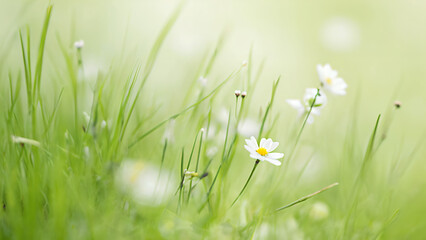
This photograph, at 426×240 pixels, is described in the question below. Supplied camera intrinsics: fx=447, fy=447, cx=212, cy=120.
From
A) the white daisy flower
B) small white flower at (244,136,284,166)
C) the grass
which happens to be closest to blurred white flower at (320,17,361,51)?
the grass

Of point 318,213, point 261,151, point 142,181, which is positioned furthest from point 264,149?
point 318,213

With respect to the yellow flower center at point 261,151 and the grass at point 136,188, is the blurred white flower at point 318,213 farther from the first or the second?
the yellow flower center at point 261,151

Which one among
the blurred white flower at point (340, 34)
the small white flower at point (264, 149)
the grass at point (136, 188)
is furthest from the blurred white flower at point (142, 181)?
the blurred white flower at point (340, 34)

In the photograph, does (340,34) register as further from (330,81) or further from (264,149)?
(264,149)

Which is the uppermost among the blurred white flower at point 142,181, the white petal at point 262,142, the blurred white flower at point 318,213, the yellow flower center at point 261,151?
the white petal at point 262,142

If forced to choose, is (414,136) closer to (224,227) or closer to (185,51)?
(185,51)

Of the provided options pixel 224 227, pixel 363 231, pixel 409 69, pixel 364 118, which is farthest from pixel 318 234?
pixel 409 69

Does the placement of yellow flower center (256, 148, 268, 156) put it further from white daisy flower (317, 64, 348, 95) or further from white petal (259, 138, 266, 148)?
white daisy flower (317, 64, 348, 95)
